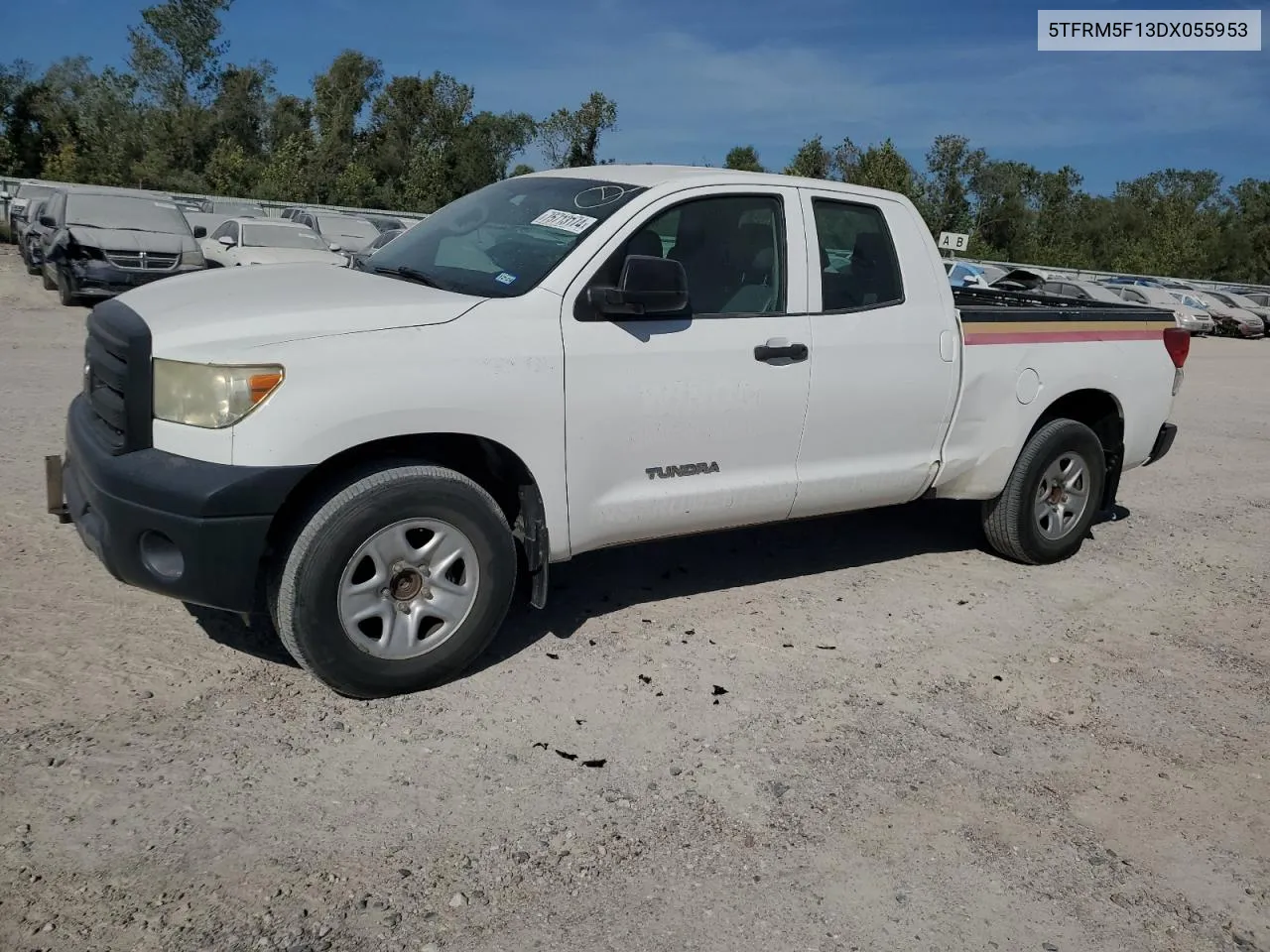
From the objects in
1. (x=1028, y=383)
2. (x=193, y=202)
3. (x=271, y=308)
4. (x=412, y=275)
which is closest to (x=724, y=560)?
(x=1028, y=383)

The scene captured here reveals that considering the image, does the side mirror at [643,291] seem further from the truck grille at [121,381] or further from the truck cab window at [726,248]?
the truck grille at [121,381]

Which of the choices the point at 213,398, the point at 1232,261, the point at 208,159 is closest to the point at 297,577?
the point at 213,398

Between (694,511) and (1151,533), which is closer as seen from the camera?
(694,511)

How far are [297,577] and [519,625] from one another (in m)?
1.30

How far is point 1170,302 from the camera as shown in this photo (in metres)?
32.7

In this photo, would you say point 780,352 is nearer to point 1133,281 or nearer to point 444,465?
point 444,465

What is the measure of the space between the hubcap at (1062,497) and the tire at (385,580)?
3.31 metres

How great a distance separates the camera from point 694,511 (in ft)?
15.0

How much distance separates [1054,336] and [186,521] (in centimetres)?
435

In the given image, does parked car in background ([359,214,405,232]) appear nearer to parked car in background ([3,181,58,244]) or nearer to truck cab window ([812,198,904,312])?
parked car in background ([3,181,58,244])

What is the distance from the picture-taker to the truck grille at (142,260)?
624 inches

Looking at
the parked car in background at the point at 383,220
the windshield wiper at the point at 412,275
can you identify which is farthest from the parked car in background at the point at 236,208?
the windshield wiper at the point at 412,275

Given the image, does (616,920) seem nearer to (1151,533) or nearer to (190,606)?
(190,606)

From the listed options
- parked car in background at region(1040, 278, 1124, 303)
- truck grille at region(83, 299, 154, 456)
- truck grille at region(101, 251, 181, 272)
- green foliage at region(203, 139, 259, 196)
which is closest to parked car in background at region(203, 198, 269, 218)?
truck grille at region(101, 251, 181, 272)
